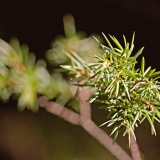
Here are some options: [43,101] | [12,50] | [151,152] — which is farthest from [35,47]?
[151,152]

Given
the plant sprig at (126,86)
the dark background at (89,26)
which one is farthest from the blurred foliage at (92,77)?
the dark background at (89,26)

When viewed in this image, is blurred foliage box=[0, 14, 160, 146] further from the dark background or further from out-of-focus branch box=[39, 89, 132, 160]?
the dark background

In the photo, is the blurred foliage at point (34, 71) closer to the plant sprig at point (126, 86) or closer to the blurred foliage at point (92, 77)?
the blurred foliage at point (92, 77)

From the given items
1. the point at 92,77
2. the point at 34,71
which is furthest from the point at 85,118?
the point at 92,77

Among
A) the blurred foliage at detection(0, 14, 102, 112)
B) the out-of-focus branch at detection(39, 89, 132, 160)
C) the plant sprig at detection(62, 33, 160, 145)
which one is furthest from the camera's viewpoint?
the out-of-focus branch at detection(39, 89, 132, 160)

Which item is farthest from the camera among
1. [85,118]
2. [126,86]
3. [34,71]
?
[85,118]

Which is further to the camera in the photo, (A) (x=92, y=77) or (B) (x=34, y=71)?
(B) (x=34, y=71)

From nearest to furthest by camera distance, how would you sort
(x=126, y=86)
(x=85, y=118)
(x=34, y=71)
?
(x=126, y=86), (x=34, y=71), (x=85, y=118)

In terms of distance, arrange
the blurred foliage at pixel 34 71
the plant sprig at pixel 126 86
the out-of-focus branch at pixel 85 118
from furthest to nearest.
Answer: the out-of-focus branch at pixel 85 118 → the blurred foliage at pixel 34 71 → the plant sprig at pixel 126 86

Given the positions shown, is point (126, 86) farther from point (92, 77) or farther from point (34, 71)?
point (34, 71)

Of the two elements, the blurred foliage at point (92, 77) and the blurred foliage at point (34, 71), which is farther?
the blurred foliage at point (34, 71)

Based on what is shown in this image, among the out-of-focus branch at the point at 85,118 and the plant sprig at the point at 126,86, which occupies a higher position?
the plant sprig at the point at 126,86

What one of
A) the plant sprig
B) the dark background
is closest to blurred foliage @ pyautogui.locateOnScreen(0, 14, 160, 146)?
the plant sprig
